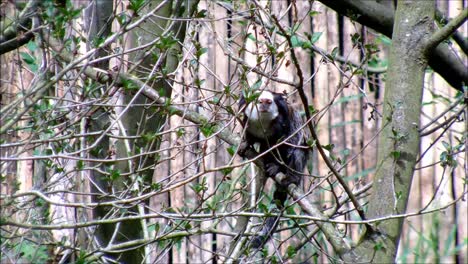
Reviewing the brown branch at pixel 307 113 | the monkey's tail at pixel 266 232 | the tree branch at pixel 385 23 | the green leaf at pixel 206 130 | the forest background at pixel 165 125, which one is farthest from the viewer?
the tree branch at pixel 385 23

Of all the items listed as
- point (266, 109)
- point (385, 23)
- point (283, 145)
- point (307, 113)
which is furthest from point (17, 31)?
point (385, 23)

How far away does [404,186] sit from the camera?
3736mm

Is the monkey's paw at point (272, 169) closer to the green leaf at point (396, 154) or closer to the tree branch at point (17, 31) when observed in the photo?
the green leaf at point (396, 154)

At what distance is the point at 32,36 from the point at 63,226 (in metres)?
0.89

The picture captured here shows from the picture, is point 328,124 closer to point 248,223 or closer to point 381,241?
point 248,223

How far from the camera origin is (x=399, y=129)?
378 centimetres

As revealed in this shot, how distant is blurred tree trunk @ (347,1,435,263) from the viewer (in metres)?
3.66

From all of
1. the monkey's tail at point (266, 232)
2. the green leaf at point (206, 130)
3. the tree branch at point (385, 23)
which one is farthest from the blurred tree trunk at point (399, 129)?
the green leaf at point (206, 130)

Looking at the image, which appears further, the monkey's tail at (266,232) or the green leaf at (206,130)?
A: the monkey's tail at (266,232)

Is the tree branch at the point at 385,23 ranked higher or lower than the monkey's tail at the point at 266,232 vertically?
higher

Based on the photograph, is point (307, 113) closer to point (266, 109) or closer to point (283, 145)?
point (266, 109)

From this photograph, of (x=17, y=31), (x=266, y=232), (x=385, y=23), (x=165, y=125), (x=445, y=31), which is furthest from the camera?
(x=385, y=23)

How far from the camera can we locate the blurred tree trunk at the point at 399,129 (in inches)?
144

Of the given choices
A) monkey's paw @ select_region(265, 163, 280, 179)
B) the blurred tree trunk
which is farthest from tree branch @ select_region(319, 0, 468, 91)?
monkey's paw @ select_region(265, 163, 280, 179)
